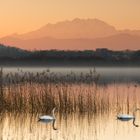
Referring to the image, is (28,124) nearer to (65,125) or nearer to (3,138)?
(65,125)

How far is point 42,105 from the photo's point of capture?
2273 cm

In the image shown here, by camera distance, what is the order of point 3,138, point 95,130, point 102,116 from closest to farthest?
point 3,138
point 95,130
point 102,116

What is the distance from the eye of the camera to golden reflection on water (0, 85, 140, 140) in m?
18.0

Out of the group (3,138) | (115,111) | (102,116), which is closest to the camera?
(3,138)

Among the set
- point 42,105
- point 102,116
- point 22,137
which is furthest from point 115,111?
point 22,137

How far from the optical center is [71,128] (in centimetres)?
1975

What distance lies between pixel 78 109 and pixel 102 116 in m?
1.30

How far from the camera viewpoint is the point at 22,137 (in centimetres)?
1773

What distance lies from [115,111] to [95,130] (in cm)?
479

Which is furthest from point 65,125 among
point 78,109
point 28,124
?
point 78,109

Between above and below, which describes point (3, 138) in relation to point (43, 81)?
below

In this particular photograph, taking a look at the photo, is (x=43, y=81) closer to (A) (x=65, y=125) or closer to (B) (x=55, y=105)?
(B) (x=55, y=105)

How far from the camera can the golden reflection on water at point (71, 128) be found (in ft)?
59.1

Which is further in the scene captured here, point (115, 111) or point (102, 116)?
point (115, 111)
